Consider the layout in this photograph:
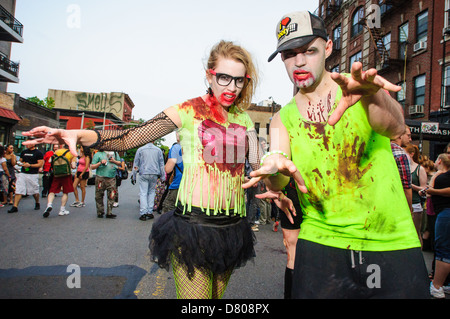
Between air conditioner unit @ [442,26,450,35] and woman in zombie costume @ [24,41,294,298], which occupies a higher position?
air conditioner unit @ [442,26,450,35]

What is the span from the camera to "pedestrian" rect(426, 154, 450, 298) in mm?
3643

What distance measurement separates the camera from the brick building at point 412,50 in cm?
1453

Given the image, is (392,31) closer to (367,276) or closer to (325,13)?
(325,13)

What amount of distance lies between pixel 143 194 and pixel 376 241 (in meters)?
6.76

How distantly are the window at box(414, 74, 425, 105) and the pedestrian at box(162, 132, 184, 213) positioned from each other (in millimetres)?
15599

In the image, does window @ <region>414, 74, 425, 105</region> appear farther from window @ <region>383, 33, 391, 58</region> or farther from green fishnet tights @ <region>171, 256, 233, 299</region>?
green fishnet tights @ <region>171, 256, 233, 299</region>

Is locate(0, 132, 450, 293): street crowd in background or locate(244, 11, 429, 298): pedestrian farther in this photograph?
locate(0, 132, 450, 293): street crowd in background

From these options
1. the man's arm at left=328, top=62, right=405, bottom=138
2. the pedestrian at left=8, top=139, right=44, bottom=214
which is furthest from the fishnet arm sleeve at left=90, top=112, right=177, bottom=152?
the pedestrian at left=8, top=139, right=44, bottom=214

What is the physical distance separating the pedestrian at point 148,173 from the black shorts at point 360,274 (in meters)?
6.27

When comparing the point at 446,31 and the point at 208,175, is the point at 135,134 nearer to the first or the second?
the point at 208,175

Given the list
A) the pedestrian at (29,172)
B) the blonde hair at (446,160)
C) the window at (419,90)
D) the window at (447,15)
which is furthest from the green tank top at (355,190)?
the window at (419,90)

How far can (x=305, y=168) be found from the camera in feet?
5.68

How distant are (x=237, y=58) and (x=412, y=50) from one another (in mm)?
18639
